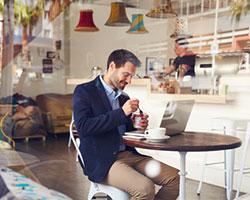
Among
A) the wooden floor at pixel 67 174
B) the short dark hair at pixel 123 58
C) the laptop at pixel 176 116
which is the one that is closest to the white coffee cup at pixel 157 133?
the laptop at pixel 176 116

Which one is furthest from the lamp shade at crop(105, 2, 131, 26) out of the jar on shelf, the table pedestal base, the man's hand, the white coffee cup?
the table pedestal base

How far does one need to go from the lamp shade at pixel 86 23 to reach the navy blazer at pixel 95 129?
1.10 feet

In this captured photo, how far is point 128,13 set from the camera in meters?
1.92

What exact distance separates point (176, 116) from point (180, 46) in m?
0.35

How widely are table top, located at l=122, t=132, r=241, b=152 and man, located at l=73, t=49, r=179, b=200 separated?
0.13 meters

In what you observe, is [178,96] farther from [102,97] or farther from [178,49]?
[102,97]

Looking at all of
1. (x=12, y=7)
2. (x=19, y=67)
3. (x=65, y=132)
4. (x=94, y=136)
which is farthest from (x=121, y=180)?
(x=12, y=7)

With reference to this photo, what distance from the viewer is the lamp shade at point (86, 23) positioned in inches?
80.8

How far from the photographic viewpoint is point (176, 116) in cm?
191

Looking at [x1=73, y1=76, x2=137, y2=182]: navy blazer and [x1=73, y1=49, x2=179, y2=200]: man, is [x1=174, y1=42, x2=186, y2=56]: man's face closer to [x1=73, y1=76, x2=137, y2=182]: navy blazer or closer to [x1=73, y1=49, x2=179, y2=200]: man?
[x1=73, y1=49, x2=179, y2=200]: man

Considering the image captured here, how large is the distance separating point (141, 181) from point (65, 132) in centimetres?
73

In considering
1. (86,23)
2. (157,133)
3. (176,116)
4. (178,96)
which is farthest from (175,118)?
(86,23)

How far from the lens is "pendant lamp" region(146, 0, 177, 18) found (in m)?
1.86

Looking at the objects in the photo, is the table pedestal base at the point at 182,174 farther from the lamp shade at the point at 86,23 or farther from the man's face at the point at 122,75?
the lamp shade at the point at 86,23
